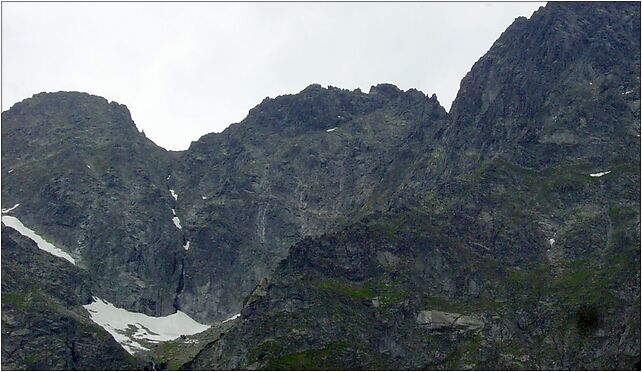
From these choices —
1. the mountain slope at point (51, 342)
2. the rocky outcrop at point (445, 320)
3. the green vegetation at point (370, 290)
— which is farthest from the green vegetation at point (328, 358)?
the mountain slope at point (51, 342)

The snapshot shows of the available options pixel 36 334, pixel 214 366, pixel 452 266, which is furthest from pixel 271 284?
pixel 36 334

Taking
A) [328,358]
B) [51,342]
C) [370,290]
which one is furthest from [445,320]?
[51,342]

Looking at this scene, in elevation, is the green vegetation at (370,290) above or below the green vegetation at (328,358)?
above

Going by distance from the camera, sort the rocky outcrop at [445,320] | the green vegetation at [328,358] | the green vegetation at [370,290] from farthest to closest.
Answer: the green vegetation at [370,290], the rocky outcrop at [445,320], the green vegetation at [328,358]

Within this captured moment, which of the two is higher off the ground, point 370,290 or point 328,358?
point 370,290

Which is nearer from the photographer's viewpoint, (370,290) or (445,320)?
(445,320)

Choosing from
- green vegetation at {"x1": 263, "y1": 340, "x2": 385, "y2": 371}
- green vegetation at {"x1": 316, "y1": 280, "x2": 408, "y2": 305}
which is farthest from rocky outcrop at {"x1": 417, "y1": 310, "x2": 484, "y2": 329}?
green vegetation at {"x1": 263, "y1": 340, "x2": 385, "y2": 371}

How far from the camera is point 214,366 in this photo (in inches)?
6905

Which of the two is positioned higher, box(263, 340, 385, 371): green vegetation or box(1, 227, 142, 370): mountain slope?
box(1, 227, 142, 370): mountain slope

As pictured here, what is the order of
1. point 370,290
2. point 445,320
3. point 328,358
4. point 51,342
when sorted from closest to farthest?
point 328,358
point 445,320
point 51,342
point 370,290

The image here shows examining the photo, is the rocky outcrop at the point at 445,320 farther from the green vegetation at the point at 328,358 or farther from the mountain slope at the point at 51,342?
the mountain slope at the point at 51,342

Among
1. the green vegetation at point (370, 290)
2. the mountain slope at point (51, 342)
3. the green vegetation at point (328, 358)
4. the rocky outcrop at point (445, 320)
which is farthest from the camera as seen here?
the green vegetation at point (370, 290)

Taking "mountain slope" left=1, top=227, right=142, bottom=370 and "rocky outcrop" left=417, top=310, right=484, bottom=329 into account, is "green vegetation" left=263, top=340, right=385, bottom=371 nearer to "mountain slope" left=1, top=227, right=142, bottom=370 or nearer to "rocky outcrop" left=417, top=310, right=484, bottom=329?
"rocky outcrop" left=417, top=310, right=484, bottom=329

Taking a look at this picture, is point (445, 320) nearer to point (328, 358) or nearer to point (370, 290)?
point (370, 290)
